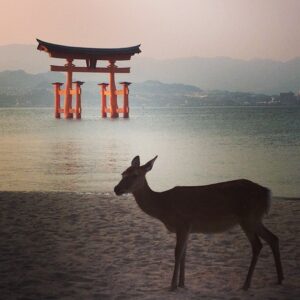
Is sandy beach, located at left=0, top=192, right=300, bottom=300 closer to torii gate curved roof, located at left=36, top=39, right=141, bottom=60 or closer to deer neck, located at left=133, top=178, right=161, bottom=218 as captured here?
deer neck, located at left=133, top=178, right=161, bottom=218

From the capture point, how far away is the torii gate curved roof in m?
36.5

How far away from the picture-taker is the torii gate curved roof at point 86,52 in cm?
3650

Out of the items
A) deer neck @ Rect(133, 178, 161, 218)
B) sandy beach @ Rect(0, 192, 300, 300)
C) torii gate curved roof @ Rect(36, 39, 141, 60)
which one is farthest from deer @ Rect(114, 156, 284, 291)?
torii gate curved roof @ Rect(36, 39, 141, 60)

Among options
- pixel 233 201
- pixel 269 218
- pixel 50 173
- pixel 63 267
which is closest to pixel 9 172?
pixel 50 173

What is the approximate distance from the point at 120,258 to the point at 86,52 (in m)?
33.7

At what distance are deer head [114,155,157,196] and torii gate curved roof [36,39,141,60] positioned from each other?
33.0 m

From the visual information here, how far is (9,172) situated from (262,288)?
16404mm

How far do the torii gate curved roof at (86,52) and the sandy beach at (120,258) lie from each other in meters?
29.8

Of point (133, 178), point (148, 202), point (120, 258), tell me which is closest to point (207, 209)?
point (148, 202)

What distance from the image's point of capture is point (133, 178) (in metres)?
3.91

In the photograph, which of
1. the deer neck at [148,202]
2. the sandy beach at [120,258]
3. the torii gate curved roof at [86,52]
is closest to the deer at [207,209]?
the deer neck at [148,202]

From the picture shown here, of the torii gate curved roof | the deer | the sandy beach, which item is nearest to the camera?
the deer

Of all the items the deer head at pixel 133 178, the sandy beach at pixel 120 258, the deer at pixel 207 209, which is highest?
the deer head at pixel 133 178

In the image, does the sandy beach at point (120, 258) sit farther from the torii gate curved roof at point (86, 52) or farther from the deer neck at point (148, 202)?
the torii gate curved roof at point (86, 52)
